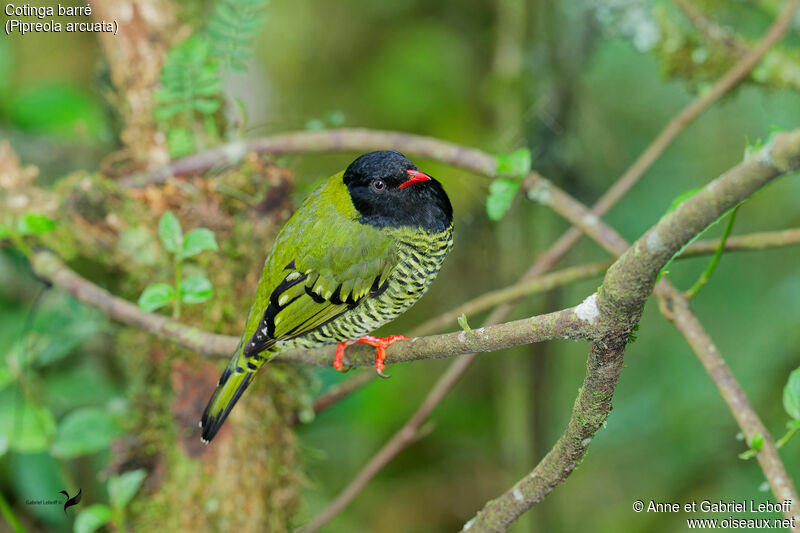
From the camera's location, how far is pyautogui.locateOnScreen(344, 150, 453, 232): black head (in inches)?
76.9

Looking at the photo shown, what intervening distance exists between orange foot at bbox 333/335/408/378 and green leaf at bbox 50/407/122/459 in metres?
0.94

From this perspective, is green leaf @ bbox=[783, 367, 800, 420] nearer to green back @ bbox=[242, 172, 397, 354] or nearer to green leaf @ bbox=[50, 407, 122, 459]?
green back @ bbox=[242, 172, 397, 354]

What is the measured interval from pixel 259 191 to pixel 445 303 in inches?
72.0

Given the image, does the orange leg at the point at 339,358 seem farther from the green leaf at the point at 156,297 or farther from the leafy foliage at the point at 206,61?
the leafy foliage at the point at 206,61

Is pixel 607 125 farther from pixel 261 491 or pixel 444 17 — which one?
pixel 261 491

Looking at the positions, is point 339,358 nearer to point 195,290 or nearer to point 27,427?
point 195,290

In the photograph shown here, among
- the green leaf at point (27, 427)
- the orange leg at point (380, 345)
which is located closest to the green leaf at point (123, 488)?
the green leaf at point (27, 427)

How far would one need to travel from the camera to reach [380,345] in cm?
191

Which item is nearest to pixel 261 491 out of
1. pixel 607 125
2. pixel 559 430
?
pixel 559 430

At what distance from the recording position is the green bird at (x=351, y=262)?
1958 mm

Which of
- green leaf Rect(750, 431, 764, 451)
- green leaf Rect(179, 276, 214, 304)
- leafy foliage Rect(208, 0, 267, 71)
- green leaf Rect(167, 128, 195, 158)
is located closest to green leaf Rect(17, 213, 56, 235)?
green leaf Rect(167, 128, 195, 158)

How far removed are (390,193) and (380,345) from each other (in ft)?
1.40

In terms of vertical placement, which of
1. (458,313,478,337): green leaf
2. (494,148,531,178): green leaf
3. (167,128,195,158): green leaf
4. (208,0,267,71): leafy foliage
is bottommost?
(458,313,478,337): green leaf

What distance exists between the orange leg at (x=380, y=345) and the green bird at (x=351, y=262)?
17mm
